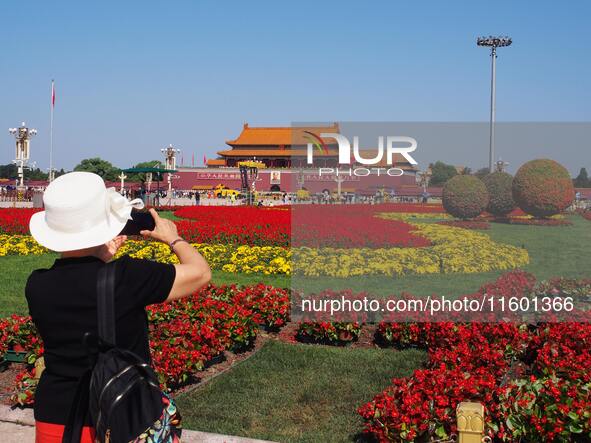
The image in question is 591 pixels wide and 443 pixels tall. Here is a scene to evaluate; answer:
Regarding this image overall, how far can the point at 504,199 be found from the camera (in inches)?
276

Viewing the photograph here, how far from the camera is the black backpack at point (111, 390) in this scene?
6.25ft

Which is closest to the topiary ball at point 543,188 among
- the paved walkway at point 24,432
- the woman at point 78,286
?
the paved walkway at point 24,432

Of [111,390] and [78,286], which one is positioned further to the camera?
[78,286]

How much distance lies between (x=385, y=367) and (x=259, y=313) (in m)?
1.57

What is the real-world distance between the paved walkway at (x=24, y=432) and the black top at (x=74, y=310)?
2.08m

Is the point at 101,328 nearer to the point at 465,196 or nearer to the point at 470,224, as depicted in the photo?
the point at 465,196

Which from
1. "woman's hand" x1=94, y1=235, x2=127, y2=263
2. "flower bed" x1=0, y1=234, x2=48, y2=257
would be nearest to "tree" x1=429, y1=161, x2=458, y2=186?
"woman's hand" x1=94, y1=235, x2=127, y2=263

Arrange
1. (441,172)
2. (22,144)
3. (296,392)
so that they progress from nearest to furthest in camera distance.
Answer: (296,392)
(441,172)
(22,144)

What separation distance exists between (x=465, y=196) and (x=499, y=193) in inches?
14.5

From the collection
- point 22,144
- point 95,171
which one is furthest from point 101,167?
point 22,144

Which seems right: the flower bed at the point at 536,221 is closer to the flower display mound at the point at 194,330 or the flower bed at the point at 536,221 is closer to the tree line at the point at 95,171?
the flower display mound at the point at 194,330

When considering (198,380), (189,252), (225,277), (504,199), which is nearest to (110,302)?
(189,252)

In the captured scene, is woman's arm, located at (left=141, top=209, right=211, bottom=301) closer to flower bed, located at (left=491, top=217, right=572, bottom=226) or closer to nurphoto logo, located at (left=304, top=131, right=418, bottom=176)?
nurphoto logo, located at (left=304, top=131, right=418, bottom=176)

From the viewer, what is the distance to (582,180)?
6.91 metres
